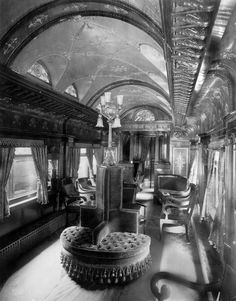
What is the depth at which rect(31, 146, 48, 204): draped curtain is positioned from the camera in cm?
574

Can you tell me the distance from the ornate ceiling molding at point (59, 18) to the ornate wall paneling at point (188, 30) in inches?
64.4

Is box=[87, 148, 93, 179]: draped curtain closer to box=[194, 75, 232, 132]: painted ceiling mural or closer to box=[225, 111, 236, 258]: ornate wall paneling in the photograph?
box=[194, 75, 232, 132]: painted ceiling mural

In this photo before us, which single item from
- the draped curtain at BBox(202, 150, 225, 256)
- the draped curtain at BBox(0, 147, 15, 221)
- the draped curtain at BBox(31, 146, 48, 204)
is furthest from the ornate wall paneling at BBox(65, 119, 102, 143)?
the draped curtain at BBox(202, 150, 225, 256)

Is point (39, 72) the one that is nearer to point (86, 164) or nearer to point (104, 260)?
point (86, 164)

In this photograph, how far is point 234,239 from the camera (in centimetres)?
348

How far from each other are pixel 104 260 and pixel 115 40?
4.68m

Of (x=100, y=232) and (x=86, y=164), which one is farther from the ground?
(x=86, y=164)

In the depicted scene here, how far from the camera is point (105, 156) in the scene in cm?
535

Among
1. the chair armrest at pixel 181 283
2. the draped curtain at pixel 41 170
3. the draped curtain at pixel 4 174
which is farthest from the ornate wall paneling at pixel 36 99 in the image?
the chair armrest at pixel 181 283

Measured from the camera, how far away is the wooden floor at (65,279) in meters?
3.21

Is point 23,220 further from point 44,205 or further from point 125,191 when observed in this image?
point 125,191

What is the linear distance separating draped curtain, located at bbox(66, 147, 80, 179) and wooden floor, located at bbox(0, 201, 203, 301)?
2754 millimetres

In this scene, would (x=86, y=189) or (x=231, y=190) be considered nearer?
(x=231, y=190)

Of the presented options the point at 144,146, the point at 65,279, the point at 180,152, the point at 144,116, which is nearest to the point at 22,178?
the point at 65,279
